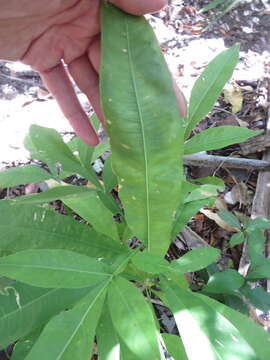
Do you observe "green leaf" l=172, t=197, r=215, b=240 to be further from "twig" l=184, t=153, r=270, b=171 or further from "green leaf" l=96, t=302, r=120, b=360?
"twig" l=184, t=153, r=270, b=171

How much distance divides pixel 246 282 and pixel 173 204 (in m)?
0.37

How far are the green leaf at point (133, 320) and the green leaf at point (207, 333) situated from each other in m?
0.08

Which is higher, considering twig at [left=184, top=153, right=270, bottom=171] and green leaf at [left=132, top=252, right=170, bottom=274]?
green leaf at [left=132, top=252, right=170, bottom=274]

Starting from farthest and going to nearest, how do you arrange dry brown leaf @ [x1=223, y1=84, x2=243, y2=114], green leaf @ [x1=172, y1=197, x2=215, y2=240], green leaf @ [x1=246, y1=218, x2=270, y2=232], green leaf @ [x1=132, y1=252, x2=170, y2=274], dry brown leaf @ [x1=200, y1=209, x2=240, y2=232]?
dry brown leaf @ [x1=223, y1=84, x2=243, y2=114], dry brown leaf @ [x1=200, y1=209, x2=240, y2=232], green leaf @ [x1=246, y1=218, x2=270, y2=232], green leaf @ [x1=172, y1=197, x2=215, y2=240], green leaf @ [x1=132, y1=252, x2=170, y2=274]

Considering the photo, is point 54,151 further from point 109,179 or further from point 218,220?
point 218,220

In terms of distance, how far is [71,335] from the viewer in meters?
0.62

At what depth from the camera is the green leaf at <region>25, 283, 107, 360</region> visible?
0.60 metres

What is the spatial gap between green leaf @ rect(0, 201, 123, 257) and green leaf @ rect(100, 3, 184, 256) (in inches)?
8.5

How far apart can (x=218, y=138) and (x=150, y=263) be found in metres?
0.36

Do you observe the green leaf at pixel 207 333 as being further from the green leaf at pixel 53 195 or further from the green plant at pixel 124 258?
the green leaf at pixel 53 195

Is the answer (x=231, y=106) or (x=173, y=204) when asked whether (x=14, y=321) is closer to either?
(x=173, y=204)

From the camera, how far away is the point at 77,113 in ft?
3.26

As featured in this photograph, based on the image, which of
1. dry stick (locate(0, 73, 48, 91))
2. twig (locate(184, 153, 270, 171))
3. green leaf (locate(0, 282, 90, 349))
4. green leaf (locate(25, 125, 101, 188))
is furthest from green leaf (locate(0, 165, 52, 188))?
dry stick (locate(0, 73, 48, 91))


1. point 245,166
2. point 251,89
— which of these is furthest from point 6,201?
point 251,89
